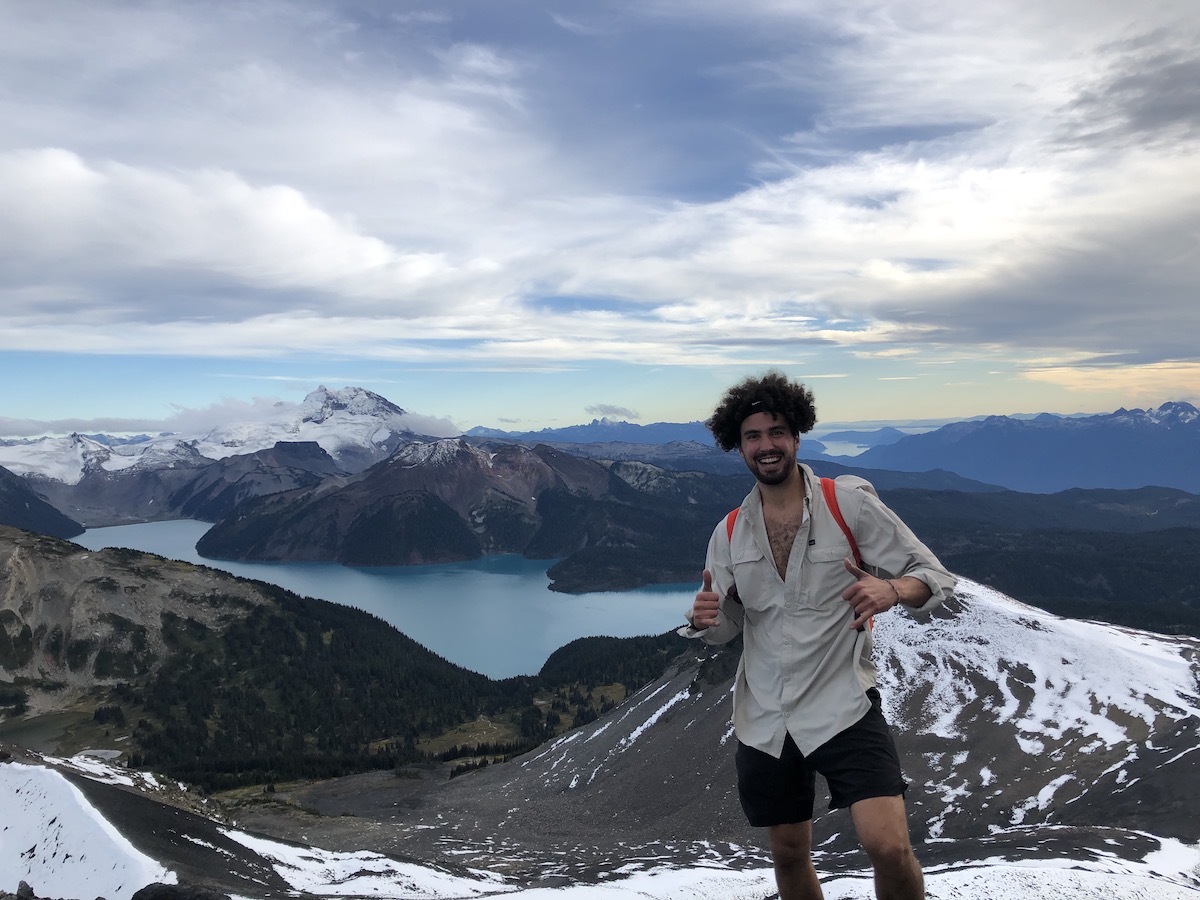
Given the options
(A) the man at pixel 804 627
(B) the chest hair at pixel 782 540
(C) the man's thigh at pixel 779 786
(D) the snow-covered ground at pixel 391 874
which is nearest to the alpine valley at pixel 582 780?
(D) the snow-covered ground at pixel 391 874

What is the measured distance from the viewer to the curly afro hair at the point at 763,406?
6980mm

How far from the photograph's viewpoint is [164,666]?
13000cm

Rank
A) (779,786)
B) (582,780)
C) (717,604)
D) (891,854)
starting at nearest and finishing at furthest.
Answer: (891,854)
(779,786)
(717,604)
(582,780)

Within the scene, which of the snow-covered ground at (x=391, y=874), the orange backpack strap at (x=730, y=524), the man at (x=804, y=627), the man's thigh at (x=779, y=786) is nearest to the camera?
the man at (x=804, y=627)

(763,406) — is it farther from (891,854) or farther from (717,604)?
(891,854)

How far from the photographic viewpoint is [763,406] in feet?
22.8

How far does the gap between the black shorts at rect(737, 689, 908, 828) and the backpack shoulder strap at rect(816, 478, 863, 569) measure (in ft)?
3.78

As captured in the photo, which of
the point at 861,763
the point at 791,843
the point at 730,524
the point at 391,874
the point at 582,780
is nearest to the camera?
the point at 861,763

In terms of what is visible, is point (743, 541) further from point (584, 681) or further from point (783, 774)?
point (584, 681)

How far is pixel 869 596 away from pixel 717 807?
44.6 meters

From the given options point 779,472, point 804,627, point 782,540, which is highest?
point 779,472

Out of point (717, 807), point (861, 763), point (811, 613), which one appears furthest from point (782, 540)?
point (717, 807)

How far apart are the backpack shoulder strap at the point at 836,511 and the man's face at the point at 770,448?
0.33 meters

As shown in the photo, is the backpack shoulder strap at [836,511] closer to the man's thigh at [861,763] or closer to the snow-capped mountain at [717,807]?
the man's thigh at [861,763]
